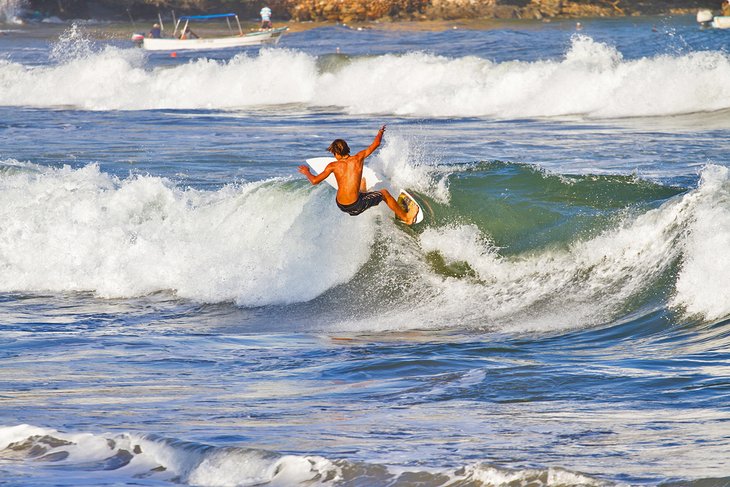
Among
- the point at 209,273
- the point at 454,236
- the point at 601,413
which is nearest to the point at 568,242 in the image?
the point at 454,236

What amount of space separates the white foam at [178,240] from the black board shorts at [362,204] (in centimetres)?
88

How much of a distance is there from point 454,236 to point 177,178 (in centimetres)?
633

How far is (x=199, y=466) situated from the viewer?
6.20 m

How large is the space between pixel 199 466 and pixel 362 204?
5.94 meters

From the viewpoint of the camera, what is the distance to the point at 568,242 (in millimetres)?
12023

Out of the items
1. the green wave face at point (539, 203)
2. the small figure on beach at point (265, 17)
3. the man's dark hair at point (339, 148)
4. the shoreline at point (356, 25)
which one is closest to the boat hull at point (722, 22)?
the shoreline at point (356, 25)

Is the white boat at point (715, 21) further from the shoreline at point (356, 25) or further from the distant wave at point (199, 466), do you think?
the distant wave at point (199, 466)

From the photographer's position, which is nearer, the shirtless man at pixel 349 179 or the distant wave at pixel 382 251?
the distant wave at pixel 382 251

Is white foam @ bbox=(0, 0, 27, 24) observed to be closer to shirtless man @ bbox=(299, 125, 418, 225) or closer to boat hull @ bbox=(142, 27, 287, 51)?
boat hull @ bbox=(142, 27, 287, 51)

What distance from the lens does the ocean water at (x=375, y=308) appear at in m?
6.37

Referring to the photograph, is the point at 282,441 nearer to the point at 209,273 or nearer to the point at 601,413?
the point at 601,413

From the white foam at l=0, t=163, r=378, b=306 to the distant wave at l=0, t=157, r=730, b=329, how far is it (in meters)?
0.02

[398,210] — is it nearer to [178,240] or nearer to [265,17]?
[178,240]

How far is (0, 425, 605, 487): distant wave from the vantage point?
579cm
